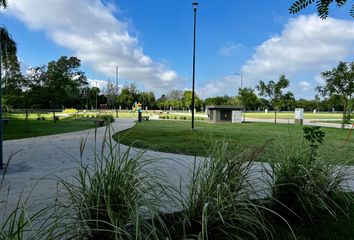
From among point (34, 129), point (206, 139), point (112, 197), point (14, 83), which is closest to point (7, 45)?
point (34, 129)

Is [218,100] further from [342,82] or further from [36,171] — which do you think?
[36,171]

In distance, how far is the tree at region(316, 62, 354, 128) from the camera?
64.9 feet

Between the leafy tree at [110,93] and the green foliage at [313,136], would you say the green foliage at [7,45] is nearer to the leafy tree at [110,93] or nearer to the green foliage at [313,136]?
the green foliage at [313,136]

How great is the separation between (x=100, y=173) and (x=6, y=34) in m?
13.4

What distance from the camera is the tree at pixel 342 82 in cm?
1978

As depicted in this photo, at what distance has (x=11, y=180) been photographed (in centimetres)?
538

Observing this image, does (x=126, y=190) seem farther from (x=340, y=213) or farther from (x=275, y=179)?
(x=340, y=213)

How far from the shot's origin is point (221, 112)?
2852cm

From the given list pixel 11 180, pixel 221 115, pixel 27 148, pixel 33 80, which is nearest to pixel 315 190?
pixel 11 180

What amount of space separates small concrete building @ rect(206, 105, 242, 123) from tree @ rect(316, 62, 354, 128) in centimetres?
887

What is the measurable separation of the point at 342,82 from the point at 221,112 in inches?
437

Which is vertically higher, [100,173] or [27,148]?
[100,173]

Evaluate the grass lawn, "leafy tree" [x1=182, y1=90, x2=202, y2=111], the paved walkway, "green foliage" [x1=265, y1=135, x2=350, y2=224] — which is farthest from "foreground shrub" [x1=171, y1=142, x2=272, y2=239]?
"leafy tree" [x1=182, y1=90, x2=202, y2=111]

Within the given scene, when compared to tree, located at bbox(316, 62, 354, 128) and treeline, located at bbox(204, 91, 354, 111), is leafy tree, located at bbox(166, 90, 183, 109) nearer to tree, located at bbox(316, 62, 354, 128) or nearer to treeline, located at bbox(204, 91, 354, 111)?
treeline, located at bbox(204, 91, 354, 111)
